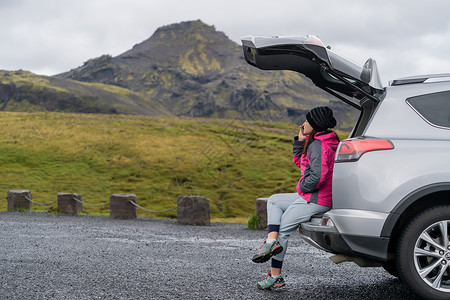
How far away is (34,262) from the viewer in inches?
254

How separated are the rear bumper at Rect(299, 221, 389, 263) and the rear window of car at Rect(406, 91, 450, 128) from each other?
1.24m

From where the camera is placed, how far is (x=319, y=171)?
484 centimetres

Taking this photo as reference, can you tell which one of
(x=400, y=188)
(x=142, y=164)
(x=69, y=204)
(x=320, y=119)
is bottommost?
(x=69, y=204)

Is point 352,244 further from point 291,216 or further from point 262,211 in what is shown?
point 262,211

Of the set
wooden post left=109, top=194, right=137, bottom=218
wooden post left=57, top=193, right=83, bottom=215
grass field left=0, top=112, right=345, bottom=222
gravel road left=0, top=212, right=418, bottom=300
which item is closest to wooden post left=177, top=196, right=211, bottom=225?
wooden post left=109, top=194, right=137, bottom=218

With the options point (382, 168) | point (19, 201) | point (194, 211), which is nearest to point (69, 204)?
point (19, 201)

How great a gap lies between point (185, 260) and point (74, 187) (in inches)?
866

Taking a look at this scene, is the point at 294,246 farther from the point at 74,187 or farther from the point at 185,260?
the point at 74,187

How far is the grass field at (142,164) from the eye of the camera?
2680 cm

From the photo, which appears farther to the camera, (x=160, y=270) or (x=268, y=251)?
(x=160, y=270)

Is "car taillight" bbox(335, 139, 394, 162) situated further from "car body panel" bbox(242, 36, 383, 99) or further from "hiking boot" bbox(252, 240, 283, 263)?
"hiking boot" bbox(252, 240, 283, 263)

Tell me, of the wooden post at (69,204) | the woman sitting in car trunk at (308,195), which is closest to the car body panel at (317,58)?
the woman sitting in car trunk at (308,195)

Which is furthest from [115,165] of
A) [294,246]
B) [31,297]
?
[31,297]

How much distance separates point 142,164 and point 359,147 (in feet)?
98.6
